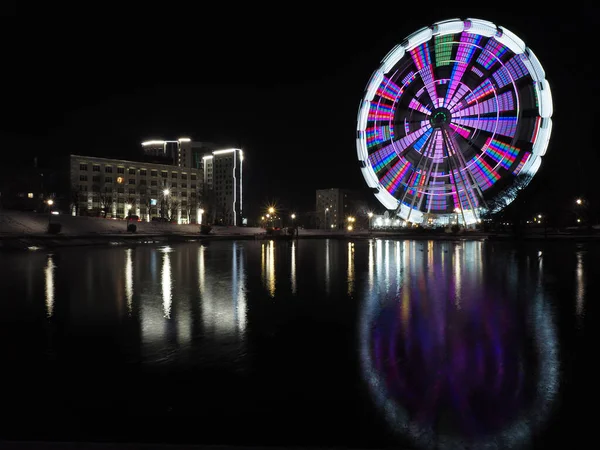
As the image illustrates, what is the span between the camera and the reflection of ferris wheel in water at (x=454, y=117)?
47.8 m

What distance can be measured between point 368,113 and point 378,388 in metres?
55.1

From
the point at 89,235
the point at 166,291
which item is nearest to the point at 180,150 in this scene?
the point at 89,235

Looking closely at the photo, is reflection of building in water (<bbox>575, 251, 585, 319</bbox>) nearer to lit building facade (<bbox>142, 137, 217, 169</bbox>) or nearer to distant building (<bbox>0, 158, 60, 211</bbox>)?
distant building (<bbox>0, 158, 60, 211</bbox>)

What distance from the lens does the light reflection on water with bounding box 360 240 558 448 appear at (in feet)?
13.1

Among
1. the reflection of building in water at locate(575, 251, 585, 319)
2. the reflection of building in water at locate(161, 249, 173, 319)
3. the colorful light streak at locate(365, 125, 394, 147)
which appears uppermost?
the colorful light streak at locate(365, 125, 394, 147)

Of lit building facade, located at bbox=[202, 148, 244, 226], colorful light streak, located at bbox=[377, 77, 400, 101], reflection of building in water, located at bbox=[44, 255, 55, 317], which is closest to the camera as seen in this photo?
reflection of building in water, located at bbox=[44, 255, 55, 317]

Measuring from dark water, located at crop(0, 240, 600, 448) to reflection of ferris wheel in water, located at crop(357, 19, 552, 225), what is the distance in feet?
143

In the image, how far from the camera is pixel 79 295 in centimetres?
1091

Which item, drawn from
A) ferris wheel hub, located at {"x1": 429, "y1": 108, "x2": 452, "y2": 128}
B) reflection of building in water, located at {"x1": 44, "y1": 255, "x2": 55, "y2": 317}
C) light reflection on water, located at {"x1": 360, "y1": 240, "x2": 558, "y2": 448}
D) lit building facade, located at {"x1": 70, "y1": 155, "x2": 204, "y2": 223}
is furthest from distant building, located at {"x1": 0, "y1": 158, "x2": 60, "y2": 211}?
light reflection on water, located at {"x1": 360, "y1": 240, "x2": 558, "y2": 448}

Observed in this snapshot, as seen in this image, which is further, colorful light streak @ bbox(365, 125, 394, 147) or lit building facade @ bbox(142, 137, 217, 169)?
lit building facade @ bbox(142, 137, 217, 169)

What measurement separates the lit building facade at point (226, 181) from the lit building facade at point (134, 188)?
5.73 m

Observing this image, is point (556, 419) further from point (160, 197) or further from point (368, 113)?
point (160, 197)

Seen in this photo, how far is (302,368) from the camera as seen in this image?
5.47 meters

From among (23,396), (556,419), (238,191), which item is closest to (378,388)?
(556,419)
